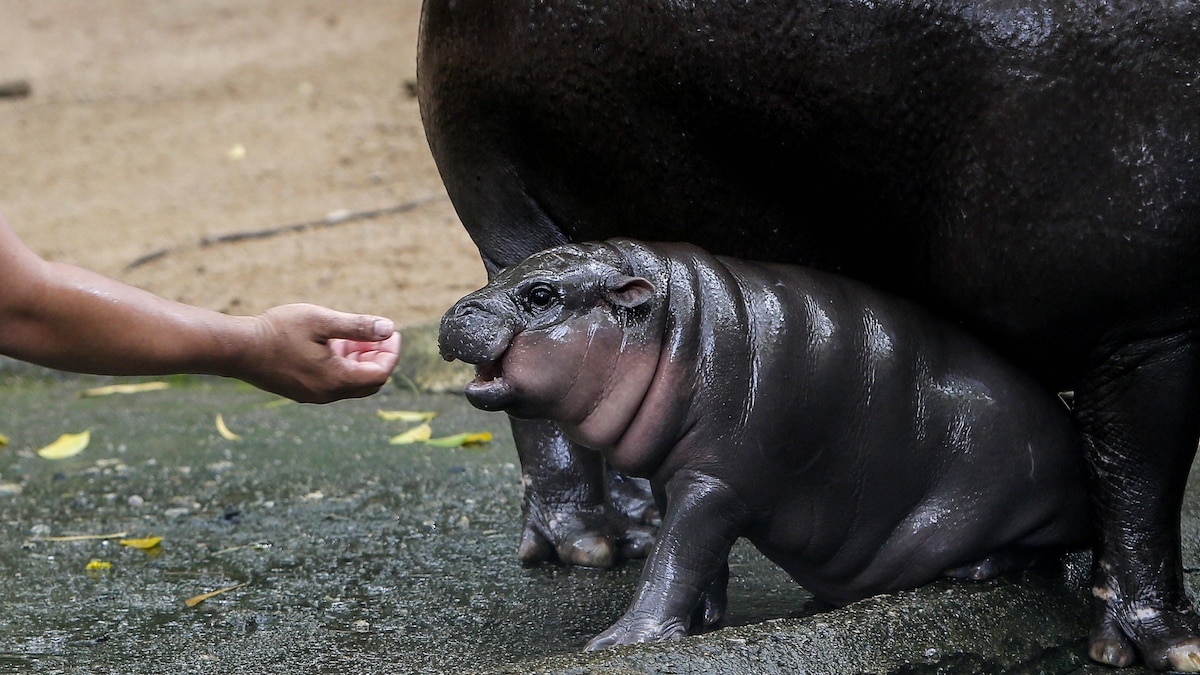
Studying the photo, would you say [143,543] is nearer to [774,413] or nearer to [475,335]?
[475,335]

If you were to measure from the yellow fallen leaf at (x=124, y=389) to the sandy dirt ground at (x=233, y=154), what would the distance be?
1.12 metres

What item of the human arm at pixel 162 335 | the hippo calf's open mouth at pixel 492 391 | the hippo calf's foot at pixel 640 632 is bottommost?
the hippo calf's foot at pixel 640 632

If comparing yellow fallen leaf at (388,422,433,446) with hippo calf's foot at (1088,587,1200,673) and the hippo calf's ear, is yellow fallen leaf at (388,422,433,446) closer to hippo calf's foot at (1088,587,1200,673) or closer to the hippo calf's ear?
the hippo calf's ear

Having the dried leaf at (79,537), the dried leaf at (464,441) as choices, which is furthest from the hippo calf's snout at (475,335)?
the dried leaf at (464,441)

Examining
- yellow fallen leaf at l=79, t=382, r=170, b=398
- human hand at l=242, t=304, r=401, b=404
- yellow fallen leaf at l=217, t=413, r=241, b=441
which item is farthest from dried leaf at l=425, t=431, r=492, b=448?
yellow fallen leaf at l=79, t=382, r=170, b=398

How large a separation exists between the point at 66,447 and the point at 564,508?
1875 mm

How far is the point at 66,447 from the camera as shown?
4.10 m

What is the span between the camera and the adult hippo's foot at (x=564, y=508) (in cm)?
289

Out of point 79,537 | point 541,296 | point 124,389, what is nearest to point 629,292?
point 541,296

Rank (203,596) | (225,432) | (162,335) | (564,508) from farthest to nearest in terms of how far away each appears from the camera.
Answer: (225,432), (564,508), (203,596), (162,335)

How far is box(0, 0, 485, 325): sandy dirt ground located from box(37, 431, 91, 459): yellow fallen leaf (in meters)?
1.91

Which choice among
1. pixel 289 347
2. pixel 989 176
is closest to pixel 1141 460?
pixel 989 176

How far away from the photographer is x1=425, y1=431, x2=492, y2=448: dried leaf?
3992mm

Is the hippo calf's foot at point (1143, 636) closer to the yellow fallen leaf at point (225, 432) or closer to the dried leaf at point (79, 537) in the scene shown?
the dried leaf at point (79, 537)
